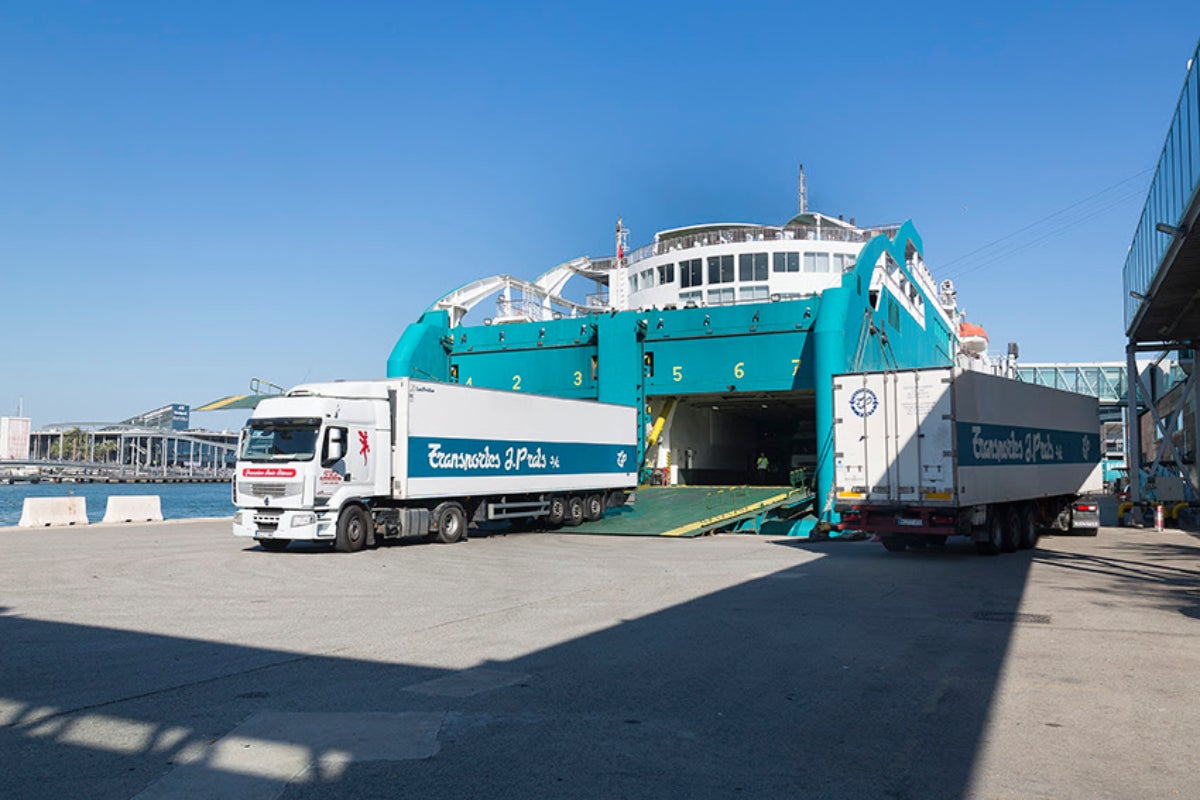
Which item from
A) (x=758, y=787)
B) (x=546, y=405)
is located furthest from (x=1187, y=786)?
(x=546, y=405)

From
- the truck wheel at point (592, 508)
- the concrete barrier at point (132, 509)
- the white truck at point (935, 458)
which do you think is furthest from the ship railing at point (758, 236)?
the concrete barrier at point (132, 509)

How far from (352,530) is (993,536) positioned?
12.5 meters

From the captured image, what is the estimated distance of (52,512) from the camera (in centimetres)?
2444

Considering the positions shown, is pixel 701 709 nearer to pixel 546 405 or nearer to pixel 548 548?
pixel 548 548

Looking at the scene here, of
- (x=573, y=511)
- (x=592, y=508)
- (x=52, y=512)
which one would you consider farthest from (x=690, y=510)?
(x=52, y=512)

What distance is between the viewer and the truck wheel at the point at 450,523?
67.7 feet

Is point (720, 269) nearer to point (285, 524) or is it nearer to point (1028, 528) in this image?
point (1028, 528)

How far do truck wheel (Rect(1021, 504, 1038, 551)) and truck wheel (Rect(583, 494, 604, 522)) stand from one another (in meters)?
10.7

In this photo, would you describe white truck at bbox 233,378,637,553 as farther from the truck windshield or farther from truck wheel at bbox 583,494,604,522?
truck wheel at bbox 583,494,604,522

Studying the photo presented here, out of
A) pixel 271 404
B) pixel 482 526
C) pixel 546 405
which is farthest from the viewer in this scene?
pixel 482 526

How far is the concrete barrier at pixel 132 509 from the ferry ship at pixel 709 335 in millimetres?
8675

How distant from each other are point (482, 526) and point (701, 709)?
2008cm

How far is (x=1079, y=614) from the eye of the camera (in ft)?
36.0

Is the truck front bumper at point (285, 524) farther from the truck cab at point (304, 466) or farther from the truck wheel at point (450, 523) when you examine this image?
the truck wheel at point (450, 523)
